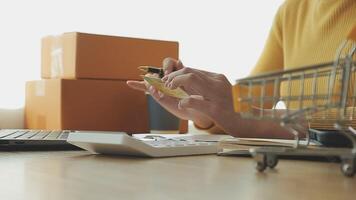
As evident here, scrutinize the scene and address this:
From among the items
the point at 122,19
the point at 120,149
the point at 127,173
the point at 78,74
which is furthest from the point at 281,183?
the point at 122,19

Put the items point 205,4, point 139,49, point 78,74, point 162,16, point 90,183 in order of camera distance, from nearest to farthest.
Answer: point 90,183 < point 78,74 < point 139,49 < point 162,16 < point 205,4

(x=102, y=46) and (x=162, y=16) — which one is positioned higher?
(x=162, y=16)

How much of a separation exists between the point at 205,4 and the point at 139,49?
0.70 metres

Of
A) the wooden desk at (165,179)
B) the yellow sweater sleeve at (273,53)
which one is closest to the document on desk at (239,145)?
the wooden desk at (165,179)

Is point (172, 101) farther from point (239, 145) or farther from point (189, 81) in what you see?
point (239, 145)

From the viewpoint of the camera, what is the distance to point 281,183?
0.54 meters

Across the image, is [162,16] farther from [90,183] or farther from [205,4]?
[90,183]

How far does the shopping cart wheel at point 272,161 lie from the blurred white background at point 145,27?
1.13m

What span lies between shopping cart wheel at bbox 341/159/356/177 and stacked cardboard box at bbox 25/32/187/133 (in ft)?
3.52

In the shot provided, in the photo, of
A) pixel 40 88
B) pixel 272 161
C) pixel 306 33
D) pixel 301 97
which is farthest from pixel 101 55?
pixel 301 97

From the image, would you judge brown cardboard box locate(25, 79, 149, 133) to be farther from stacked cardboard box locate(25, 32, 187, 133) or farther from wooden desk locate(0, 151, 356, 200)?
wooden desk locate(0, 151, 356, 200)

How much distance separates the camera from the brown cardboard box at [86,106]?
1528 millimetres

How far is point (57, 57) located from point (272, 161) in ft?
3.85

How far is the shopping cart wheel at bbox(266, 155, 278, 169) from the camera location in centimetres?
63
